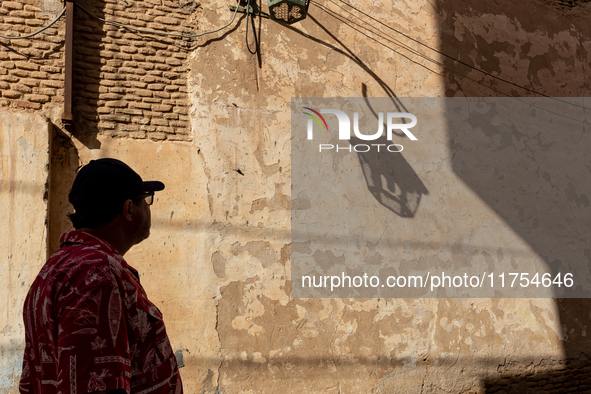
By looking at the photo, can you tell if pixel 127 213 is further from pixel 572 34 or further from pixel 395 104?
pixel 572 34

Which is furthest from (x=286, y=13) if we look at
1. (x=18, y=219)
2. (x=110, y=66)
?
(x=18, y=219)

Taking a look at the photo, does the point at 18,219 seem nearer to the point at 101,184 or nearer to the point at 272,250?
the point at 272,250

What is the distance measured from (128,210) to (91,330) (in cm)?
45

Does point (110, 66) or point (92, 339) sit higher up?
point (110, 66)

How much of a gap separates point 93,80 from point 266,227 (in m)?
2.10

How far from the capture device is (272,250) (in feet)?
14.7

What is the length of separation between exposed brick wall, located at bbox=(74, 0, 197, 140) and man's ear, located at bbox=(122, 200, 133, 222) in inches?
114

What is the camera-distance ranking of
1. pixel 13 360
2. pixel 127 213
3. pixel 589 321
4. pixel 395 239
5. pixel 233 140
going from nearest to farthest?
pixel 127 213, pixel 13 360, pixel 233 140, pixel 395 239, pixel 589 321

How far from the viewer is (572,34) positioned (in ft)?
20.9

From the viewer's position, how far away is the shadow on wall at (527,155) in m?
5.49

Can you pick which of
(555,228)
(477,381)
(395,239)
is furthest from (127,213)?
(555,228)

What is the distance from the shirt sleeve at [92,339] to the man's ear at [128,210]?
11.9 inches

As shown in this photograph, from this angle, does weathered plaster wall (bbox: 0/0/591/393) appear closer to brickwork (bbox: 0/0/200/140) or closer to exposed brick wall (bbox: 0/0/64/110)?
brickwork (bbox: 0/0/200/140)

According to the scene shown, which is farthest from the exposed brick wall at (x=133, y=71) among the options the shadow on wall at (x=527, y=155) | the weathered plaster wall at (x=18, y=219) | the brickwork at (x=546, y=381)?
the brickwork at (x=546, y=381)
